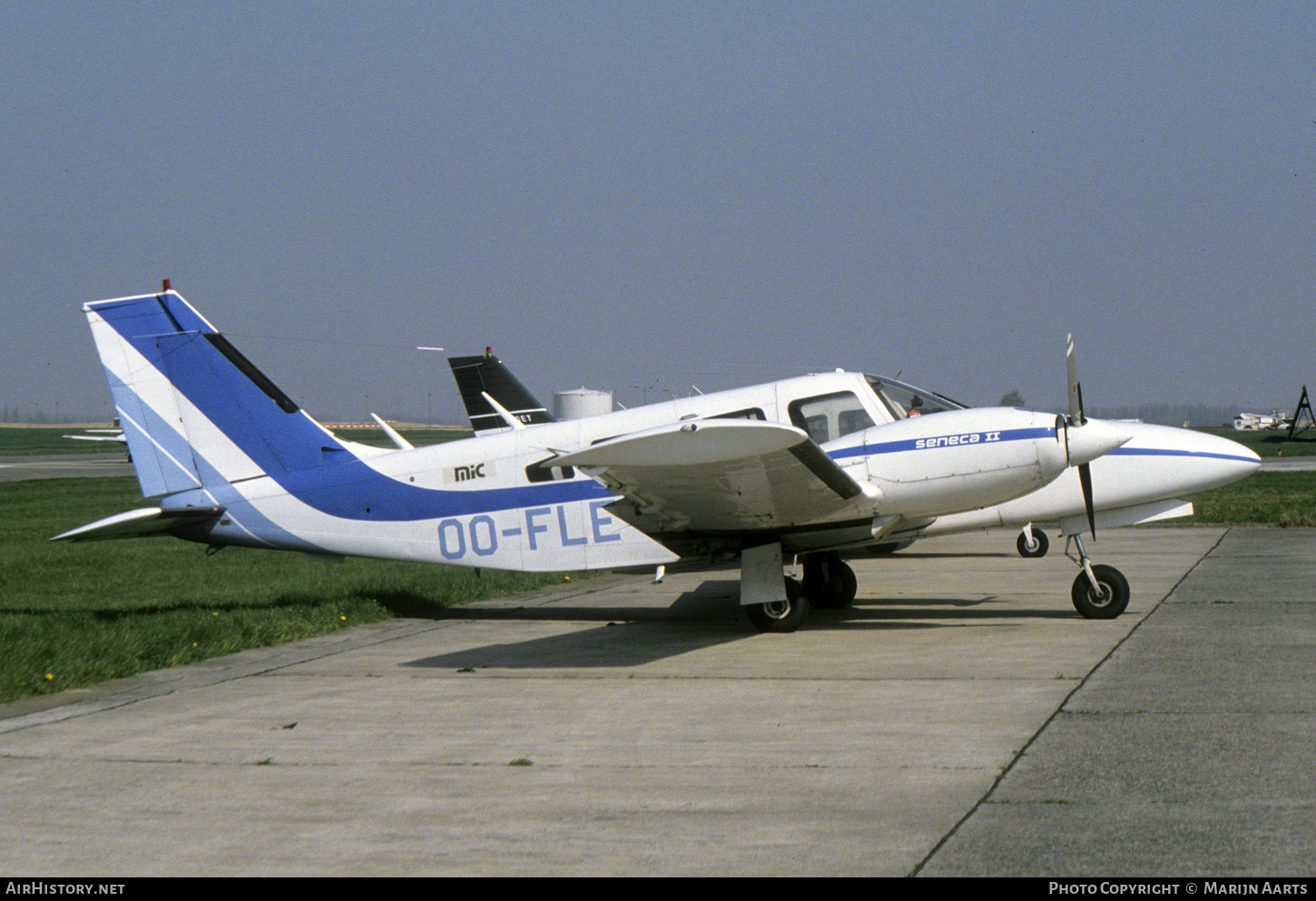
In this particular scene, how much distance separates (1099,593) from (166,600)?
11.0 m

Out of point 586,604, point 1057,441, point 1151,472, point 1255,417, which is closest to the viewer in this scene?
point 1057,441

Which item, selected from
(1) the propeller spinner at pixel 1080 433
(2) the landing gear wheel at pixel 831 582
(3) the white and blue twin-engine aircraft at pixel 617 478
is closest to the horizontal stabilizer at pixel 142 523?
(3) the white and blue twin-engine aircraft at pixel 617 478

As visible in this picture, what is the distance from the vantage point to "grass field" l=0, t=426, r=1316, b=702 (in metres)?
9.98

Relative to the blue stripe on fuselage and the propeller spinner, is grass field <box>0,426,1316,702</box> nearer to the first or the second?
the blue stripe on fuselage

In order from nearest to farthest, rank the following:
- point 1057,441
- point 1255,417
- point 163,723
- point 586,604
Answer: point 163,723 < point 1057,441 < point 586,604 < point 1255,417

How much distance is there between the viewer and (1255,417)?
453 feet

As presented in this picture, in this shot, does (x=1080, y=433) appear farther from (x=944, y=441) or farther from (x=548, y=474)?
(x=548, y=474)

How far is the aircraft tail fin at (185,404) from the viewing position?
40.9ft

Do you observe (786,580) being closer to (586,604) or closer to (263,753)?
(586,604)

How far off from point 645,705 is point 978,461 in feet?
14.3

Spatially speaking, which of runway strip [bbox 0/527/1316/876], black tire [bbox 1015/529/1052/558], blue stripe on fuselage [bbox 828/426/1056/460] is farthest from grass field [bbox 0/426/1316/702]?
black tire [bbox 1015/529/1052/558]

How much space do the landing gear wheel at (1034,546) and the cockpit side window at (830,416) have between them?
611 centimetres

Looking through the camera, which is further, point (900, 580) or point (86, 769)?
point (900, 580)
